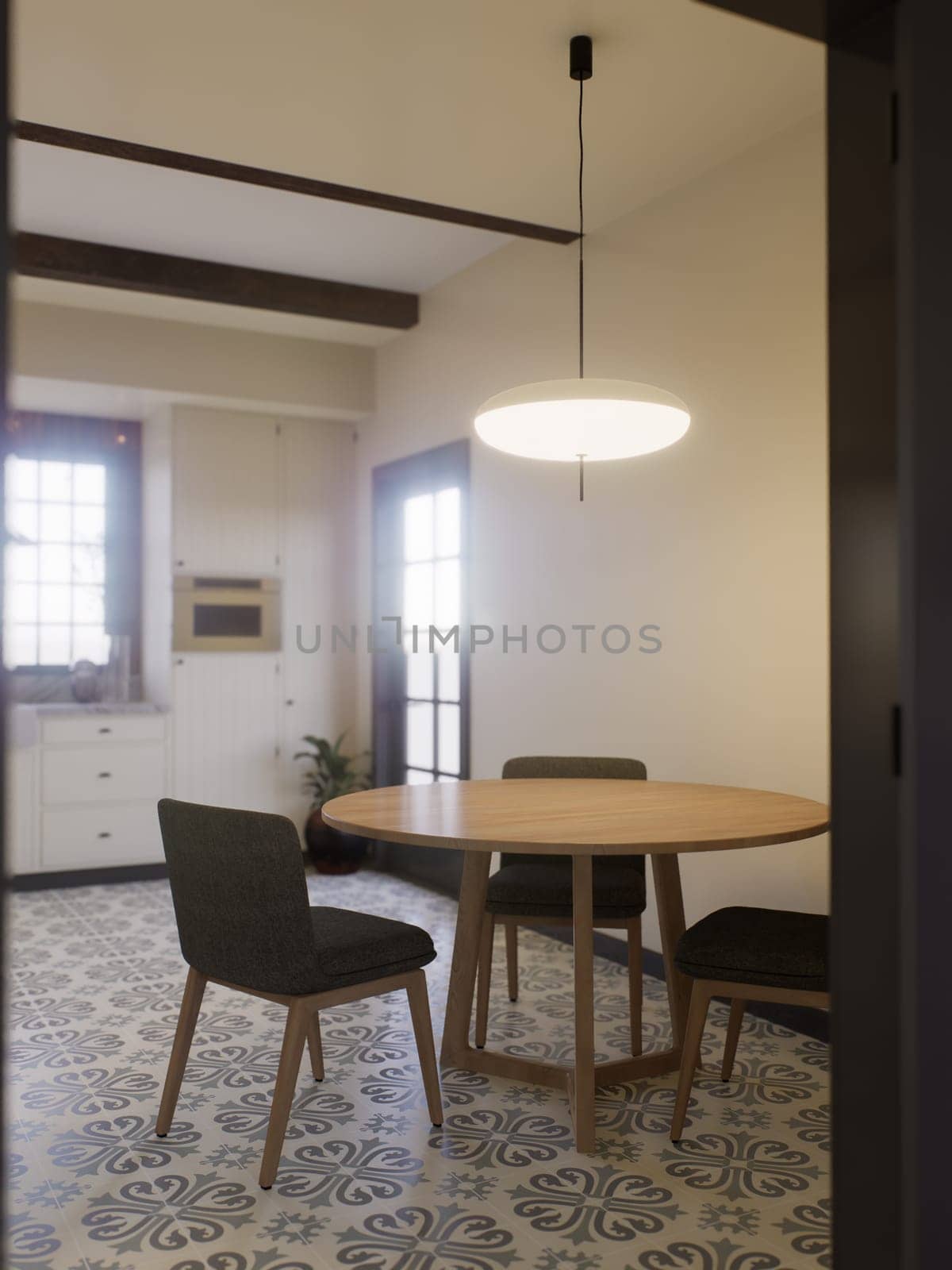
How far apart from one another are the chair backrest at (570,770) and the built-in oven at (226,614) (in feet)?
8.46

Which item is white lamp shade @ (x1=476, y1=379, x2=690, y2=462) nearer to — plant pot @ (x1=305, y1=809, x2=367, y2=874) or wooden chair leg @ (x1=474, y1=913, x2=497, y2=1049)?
wooden chair leg @ (x1=474, y1=913, x2=497, y2=1049)

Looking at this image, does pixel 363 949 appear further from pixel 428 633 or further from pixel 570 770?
pixel 428 633

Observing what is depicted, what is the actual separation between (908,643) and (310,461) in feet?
16.6

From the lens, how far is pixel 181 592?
18.8ft

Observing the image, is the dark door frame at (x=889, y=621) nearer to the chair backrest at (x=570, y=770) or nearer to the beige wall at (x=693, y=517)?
the beige wall at (x=693, y=517)

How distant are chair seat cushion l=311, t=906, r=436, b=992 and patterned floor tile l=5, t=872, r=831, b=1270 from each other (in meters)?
0.42

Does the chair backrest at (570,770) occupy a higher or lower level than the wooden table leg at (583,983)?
higher

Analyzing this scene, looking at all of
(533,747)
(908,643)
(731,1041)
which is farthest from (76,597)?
(908,643)

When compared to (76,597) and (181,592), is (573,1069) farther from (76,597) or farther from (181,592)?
(76,597)

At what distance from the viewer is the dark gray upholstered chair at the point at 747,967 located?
7.97 feet

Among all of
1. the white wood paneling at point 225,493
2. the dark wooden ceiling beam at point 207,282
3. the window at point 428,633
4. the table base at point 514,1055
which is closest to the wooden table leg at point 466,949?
the table base at point 514,1055

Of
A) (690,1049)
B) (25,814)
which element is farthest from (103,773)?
(690,1049)

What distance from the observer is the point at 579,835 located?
2416 millimetres

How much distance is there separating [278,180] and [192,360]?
196 centimetres
